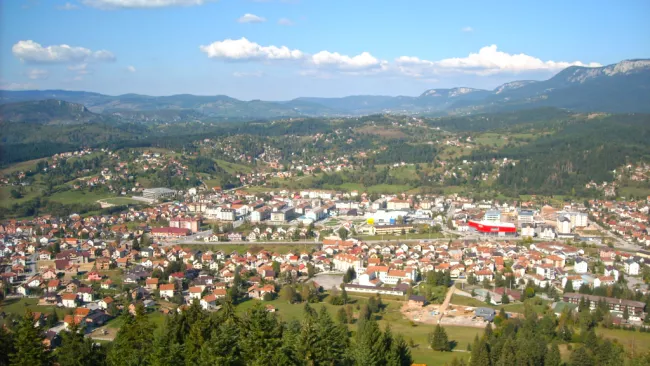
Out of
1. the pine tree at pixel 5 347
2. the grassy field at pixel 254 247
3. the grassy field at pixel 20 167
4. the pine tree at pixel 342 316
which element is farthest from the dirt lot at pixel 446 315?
the grassy field at pixel 20 167

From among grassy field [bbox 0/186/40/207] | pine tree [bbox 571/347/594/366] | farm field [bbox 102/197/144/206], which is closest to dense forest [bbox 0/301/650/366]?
pine tree [bbox 571/347/594/366]

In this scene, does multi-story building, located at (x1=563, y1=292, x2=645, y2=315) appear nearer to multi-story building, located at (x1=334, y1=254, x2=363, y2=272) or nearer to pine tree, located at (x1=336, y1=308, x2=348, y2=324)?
pine tree, located at (x1=336, y1=308, x2=348, y2=324)

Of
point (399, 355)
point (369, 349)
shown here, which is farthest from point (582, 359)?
point (369, 349)

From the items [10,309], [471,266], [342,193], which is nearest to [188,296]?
[10,309]

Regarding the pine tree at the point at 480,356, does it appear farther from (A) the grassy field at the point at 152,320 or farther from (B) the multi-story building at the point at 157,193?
(B) the multi-story building at the point at 157,193

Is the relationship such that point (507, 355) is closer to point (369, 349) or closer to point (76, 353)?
point (369, 349)
